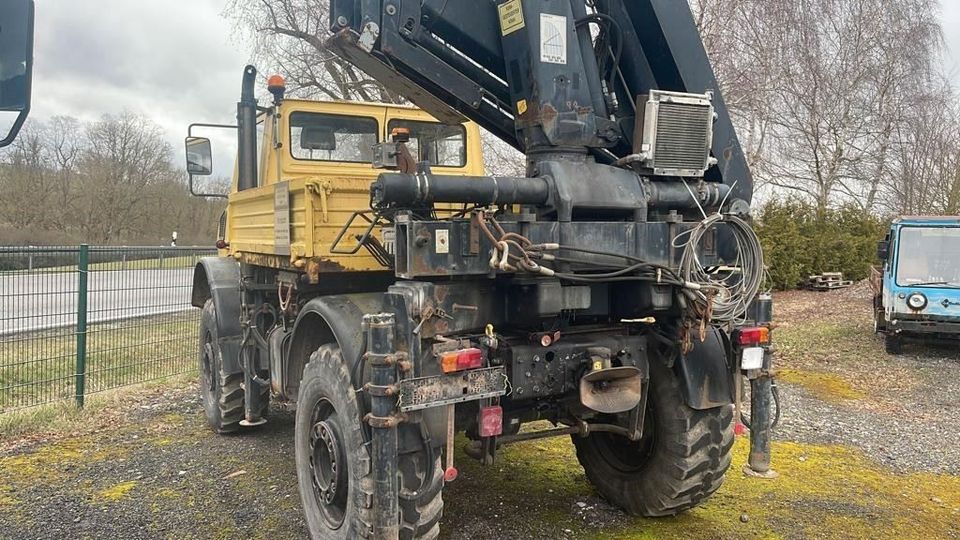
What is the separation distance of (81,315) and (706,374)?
19.4 feet

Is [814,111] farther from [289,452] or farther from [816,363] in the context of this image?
[289,452]

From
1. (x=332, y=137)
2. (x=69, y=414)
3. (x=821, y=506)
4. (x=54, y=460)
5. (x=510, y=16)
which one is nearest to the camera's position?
(x=510, y=16)

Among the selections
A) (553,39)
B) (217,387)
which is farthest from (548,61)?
(217,387)

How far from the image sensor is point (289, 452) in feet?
17.7

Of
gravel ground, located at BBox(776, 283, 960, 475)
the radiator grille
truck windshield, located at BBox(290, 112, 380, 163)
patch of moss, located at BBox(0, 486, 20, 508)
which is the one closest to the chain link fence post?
patch of moss, located at BBox(0, 486, 20, 508)

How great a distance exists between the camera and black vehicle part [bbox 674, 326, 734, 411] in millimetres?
3646

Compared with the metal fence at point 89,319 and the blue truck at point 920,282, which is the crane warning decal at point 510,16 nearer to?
the metal fence at point 89,319

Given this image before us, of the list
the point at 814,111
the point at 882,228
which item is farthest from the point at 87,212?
the point at 882,228

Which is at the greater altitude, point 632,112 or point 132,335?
point 632,112

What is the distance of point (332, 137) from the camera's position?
4.96 m

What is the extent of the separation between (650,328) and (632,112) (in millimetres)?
1230

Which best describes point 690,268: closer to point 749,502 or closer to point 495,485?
point 749,502

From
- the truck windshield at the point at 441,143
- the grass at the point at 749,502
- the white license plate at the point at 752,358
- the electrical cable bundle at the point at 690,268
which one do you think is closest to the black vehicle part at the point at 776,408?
the white license plate at the point at 752,358

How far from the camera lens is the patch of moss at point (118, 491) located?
14.6 feet
